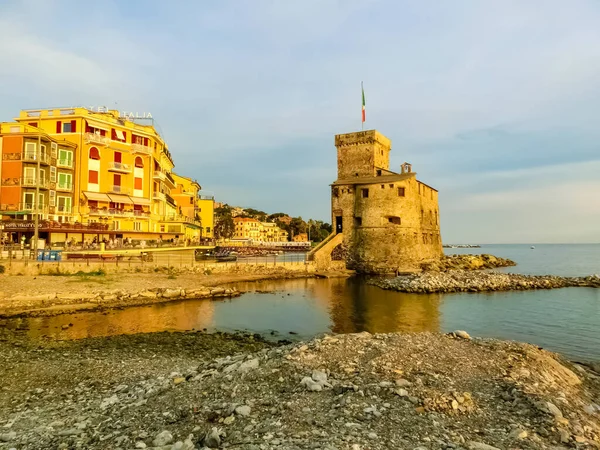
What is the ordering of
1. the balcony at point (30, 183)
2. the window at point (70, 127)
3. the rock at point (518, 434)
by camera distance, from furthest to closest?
the window at point (70, 127), the balcony at point (30, 183), the rock at point (518, 434)

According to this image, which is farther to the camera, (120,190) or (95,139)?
(120,190)

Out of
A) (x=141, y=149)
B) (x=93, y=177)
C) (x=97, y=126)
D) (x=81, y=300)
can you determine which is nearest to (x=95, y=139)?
(x=97, y=126)

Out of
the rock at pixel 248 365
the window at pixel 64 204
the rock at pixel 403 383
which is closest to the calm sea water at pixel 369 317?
the rock at pixel 248 365

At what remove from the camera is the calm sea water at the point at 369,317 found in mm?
20047

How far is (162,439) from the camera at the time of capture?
22.2 feet

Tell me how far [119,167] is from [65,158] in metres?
4.98

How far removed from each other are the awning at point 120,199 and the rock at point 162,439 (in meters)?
38.1

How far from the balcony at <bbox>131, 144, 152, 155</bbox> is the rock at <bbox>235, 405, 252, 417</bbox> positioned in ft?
133

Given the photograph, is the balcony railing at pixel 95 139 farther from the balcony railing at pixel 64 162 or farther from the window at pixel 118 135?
the balcony railing at pixel 64 162

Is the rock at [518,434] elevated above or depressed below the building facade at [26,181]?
below

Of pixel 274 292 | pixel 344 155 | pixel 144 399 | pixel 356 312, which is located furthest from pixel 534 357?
pixel 344 155

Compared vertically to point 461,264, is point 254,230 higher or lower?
higher

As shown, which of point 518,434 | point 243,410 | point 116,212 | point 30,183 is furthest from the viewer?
point 116,212

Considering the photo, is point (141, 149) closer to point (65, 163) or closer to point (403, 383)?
point (65, 163)
